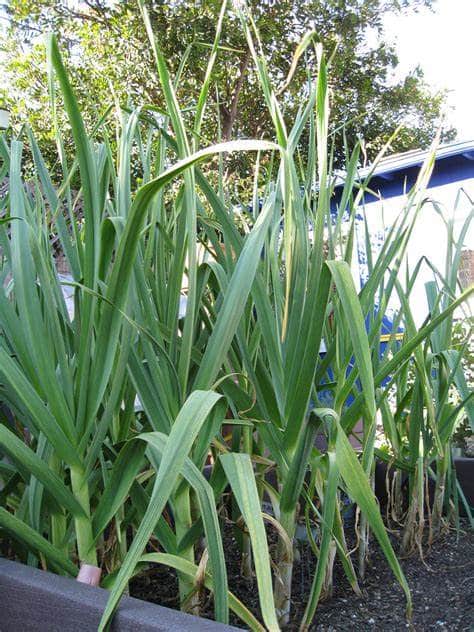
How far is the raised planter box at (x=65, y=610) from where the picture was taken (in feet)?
1.49

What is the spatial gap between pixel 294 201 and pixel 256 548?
1.17 ft

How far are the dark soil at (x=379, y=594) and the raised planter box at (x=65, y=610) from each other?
0.21 m

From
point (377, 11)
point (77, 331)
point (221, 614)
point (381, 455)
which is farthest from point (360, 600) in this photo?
point (377, 11)

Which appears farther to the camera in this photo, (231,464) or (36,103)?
(36,103)

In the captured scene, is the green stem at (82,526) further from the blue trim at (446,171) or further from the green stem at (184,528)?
the blue trim at (446,171)

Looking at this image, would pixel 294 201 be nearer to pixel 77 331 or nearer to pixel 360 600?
pixel 77 331

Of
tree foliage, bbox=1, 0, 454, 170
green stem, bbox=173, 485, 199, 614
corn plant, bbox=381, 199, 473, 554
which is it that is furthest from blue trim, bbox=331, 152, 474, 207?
green stem, bbox=173, 485, 199, 614

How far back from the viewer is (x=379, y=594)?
2.60 ft

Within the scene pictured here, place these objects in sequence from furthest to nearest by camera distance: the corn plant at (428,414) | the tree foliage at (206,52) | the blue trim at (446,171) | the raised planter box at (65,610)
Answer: the tree foliage at (206,52)
the blue trim at (446,171)
the corn plant at (428,414)
the raised planter box at (65,610)

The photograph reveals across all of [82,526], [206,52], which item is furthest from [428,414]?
[206,52]

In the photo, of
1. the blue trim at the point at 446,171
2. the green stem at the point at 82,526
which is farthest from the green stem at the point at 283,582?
the blue trim at the point at 446,171

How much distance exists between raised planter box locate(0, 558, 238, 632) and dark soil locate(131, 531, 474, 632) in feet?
0.70

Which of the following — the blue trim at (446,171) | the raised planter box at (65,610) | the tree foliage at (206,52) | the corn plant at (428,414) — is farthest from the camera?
the tree foliage at (206,52)

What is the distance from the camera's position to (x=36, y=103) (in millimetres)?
7211
